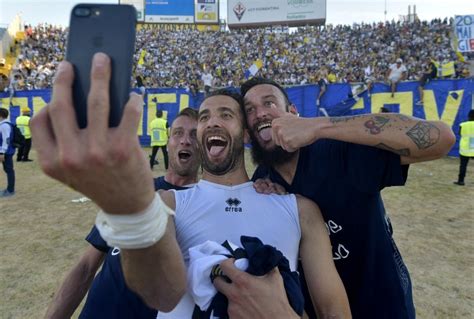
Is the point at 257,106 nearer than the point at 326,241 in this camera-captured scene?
No

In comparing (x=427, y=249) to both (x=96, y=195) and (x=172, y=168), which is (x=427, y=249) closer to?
(x=172, y=168)

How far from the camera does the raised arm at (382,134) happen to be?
A: 1.80 metres

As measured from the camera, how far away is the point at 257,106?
256 cm

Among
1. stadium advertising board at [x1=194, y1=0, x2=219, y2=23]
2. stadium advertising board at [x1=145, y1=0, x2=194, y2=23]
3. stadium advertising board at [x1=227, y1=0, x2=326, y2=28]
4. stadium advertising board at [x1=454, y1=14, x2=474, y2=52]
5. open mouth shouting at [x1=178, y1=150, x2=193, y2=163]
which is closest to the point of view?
open mouth shouting at [x1=178, y1=150, x2=193, y2=163]

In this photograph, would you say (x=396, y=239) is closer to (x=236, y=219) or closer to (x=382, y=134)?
(x=382, y=134)

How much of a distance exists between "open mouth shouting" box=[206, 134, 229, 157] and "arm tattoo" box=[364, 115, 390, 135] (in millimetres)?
979

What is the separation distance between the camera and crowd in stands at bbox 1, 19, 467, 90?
28453mm

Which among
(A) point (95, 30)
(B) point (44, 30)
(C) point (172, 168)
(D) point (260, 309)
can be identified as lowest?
(D) point (260, 309)

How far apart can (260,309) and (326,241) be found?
795 millimetres

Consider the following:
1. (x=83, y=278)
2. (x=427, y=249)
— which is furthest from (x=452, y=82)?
(x=83, y=278)

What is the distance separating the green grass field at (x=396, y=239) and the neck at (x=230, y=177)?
2.79 metres

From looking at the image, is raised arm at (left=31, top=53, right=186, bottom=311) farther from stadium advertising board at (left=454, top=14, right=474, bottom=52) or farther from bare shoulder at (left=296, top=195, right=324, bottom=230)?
stadium advertising board at (left=454, top=14, right=474, bottom=52)

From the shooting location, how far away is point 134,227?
2.94ft

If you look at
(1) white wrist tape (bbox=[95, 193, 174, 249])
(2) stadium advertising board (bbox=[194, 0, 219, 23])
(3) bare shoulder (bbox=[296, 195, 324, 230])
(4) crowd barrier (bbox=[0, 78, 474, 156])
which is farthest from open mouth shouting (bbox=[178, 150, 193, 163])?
(2) stadium advertising board (bbox=[194, 0, 219, 23])
